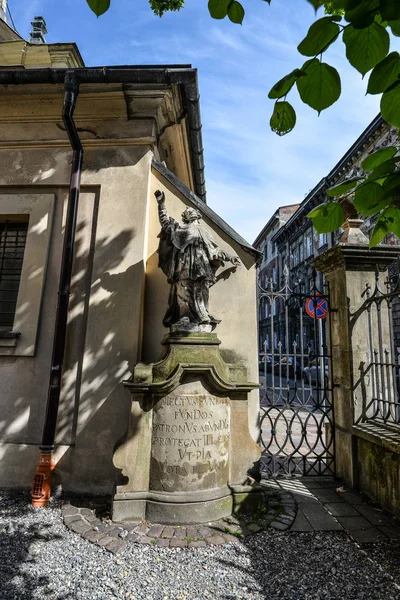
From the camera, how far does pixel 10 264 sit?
17.4 feet

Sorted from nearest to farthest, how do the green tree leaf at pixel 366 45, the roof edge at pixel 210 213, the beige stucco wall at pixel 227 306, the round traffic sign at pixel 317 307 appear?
the green tree leaf at pixel 366 45
the beige stucco wall at pixel 227 306
the roof edge at pixel 210 213
the round traffic sign at pixel 317 307

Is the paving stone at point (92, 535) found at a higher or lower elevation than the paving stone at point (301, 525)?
lower

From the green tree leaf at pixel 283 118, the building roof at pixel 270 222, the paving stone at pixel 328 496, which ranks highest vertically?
the building roof at pixel 270 222

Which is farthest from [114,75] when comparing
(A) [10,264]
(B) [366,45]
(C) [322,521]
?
(C) [322,521]

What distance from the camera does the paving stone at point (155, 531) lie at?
3.20 m

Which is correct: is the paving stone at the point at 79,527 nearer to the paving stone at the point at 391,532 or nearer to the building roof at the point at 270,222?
the paving stone at the point at 391,532

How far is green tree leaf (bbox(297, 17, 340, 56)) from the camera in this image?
1136mm

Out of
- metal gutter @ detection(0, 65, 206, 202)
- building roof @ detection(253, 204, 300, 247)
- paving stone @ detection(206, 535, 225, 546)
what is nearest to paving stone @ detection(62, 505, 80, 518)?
paving stone @ detection(206, 535, 225, 546)

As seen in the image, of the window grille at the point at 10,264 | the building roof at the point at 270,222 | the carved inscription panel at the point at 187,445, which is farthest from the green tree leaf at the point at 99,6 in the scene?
the building roof at the point at 270,222

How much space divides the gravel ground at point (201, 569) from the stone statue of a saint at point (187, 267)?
84.5 inches

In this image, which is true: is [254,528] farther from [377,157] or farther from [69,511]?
[377,157]

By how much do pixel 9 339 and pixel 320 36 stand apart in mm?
4709

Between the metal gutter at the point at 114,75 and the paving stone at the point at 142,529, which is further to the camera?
the metal gutter at the point at 114,75

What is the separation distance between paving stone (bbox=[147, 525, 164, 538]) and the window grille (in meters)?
3.39
